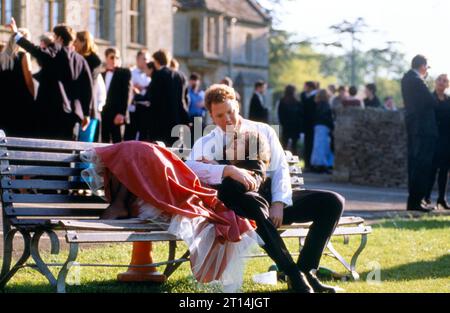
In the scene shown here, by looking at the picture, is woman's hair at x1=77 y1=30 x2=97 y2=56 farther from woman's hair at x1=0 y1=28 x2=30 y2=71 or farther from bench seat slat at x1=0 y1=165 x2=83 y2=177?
bench seat slat at x1=0 y1=165 x2=83 y2=177

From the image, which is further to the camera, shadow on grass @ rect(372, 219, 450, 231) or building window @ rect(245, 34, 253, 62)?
building window @ rect(245, 34, 253, 62)

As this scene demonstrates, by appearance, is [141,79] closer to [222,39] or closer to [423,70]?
[423,70]

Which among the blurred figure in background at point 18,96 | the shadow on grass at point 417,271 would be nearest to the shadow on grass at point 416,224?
the shadow on grass at point 417,271

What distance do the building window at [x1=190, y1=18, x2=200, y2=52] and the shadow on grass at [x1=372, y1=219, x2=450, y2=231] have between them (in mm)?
53031

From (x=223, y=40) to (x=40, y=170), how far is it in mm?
60186

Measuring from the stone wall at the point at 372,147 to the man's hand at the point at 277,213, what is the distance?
531 inches

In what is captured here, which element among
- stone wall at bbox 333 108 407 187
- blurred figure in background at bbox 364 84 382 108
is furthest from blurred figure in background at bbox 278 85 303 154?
stone wall at bbox 333 108 407 187

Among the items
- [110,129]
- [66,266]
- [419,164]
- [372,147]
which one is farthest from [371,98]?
[66,266]

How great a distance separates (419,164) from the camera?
1509cm

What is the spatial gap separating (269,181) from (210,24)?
2304 inches

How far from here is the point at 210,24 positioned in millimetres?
65688

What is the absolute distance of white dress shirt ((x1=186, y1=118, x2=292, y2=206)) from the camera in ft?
24.8

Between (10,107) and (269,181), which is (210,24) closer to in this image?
(10,107)
